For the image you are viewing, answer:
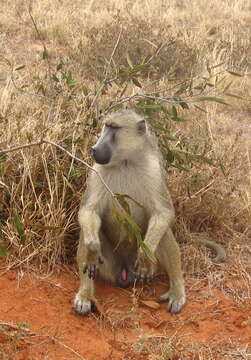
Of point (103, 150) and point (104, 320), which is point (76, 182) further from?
point (104, 320)

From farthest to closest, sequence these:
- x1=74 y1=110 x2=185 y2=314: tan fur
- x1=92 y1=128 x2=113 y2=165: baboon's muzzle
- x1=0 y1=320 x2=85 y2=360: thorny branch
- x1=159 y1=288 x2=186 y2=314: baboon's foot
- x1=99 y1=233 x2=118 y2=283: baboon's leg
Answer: x1=99 y1=233 x2=118 y2=283: baboon's leg → x1=159 y1=288 x2=186 y2=314: baboon's foot → x1=74 y1=110 x2=185 y2=314: tan fur → x1=92 y1=128 x2=113 y2=165: baboon's muzzle → x1=0 y1=320 x2=85 y2=360: thorny branch

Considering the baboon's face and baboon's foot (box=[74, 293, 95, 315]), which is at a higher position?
the baboon's face

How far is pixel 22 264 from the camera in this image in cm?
396

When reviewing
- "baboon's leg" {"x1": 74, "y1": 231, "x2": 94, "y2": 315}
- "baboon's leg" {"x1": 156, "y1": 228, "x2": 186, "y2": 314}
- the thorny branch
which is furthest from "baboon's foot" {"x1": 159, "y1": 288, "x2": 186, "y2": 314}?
the thorny branch

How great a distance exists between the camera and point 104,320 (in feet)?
11.9

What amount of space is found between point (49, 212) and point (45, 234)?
176 mm

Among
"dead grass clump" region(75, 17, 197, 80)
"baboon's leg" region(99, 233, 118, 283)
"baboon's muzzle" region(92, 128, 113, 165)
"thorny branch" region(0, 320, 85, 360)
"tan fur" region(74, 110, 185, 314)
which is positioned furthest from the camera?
"dead grass clump" region(75, 17, 197, 80)

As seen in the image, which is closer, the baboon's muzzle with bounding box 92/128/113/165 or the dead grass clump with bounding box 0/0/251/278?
the baboon's muzzle with bounding box 92/128/113/165

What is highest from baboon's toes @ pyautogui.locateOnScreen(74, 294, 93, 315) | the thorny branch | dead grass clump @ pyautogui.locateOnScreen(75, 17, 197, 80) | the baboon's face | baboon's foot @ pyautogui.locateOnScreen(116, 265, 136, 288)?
the baboon's face

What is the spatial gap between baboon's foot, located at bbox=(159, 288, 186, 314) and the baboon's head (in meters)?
1.00

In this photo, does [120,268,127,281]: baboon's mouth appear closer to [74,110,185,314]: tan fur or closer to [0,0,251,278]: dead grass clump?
[74,110,185,314]: tan fur

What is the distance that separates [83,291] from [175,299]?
2.16ft

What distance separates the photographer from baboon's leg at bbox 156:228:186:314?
3.86 m

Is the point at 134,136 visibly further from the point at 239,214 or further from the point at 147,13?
the point at 147,13
